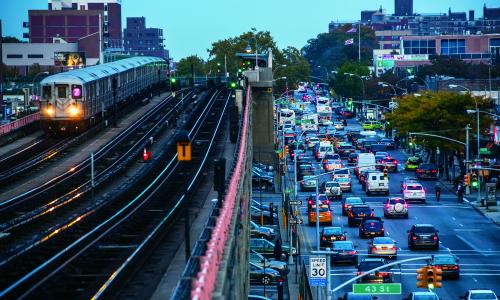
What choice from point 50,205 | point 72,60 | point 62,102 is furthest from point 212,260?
point 72,60

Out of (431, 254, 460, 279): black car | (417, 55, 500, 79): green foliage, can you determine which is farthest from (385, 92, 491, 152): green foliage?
(417, 55, 500, 79): green foliage

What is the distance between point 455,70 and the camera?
186m

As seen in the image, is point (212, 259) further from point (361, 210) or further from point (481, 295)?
point (361, 210)

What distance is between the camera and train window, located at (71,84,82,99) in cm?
8062

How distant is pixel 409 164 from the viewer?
106250mm

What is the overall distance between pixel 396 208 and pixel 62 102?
2054cm

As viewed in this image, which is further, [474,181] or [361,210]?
[474,181]

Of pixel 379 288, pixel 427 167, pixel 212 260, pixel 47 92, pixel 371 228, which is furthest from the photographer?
pixel 427 167

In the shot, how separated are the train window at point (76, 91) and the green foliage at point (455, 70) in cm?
10321

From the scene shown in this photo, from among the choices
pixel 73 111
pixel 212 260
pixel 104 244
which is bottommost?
pixel 104 244

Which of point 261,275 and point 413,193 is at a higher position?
point 413,193

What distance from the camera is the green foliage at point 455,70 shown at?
597ft

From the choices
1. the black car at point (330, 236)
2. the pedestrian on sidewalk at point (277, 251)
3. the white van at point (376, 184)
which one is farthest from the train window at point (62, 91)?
the pedestrian on sidewalk at point (277, 251)

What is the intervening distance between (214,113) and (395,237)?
45.8 metres
